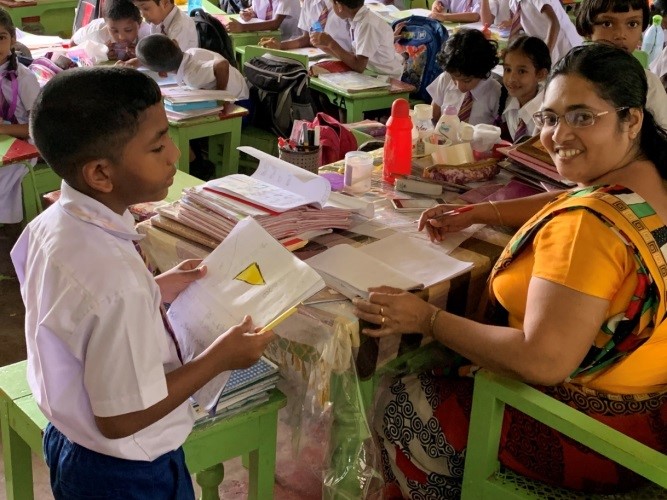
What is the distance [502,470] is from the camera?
1.71 meters

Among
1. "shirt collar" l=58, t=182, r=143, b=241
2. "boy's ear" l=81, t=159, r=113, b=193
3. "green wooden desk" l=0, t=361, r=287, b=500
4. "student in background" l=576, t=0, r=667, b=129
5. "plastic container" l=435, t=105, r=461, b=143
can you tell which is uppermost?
"student in background" l=576, t=0, r=667, b=129

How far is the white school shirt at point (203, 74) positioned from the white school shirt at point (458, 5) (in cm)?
267

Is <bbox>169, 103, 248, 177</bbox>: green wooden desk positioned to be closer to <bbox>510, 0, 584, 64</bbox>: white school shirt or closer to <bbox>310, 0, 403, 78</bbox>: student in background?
<bbox>310, 0, 403, 78</bbox>: student in background

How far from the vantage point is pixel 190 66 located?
3.73 meters

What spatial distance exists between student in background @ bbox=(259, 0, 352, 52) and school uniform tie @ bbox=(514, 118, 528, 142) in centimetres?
176

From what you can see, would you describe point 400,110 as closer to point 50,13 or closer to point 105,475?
point 105,475

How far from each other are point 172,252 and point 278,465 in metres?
0.74

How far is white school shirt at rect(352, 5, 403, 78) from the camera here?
4.39 metres

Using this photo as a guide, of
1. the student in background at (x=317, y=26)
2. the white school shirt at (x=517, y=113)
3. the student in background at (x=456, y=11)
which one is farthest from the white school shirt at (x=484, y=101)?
the student in background at (x=456, y=11)

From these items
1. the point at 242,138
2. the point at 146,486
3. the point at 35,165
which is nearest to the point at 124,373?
the point at 146,486

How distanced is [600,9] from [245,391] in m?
2.03

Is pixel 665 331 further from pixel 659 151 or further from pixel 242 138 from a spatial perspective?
pixel 242 138

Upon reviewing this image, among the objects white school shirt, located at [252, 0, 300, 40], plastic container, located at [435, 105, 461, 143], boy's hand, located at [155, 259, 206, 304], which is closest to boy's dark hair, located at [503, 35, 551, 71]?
plastic container, located at [435, 105, 461, 143]

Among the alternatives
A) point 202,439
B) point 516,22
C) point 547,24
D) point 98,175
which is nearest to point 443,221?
point 202,439
